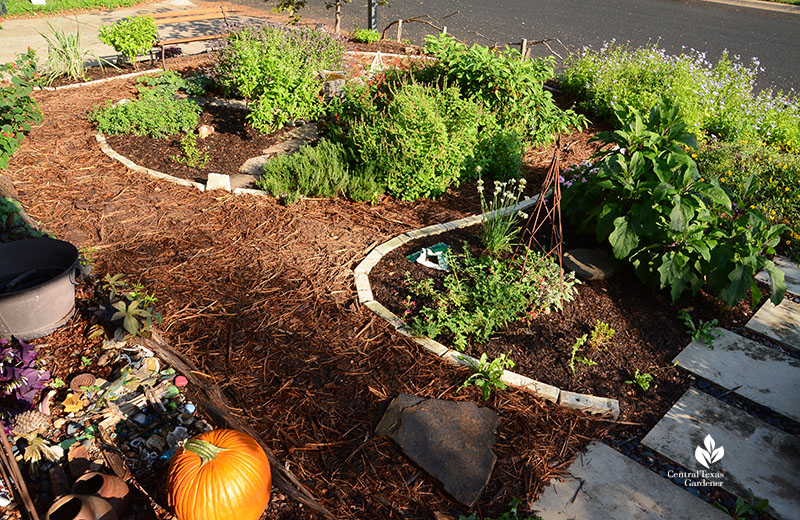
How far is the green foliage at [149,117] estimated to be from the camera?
637 centimetres

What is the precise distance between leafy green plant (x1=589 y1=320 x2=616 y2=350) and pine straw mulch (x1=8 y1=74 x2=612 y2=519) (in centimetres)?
67

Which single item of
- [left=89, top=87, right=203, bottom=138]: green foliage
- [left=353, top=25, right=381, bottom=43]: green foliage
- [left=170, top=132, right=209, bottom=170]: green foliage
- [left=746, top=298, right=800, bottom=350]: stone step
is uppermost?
[left=353, top=25, right=381, bottom=43]: green foliage

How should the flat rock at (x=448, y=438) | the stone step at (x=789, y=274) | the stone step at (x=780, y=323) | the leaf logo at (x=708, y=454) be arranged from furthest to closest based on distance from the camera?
the stone step at (x=789, y=274), the stone step at (x=780, y=323), the leaf logo at (x=708, y=454), the flat rock at (x=448, y=438)

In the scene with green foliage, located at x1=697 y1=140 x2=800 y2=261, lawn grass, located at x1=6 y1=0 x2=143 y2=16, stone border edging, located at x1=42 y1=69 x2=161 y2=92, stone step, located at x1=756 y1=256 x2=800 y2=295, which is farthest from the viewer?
lawn grass, located at x1=6 y1=0 x2=143 y2=16

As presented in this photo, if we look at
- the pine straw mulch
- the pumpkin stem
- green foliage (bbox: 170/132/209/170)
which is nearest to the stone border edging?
the pine straw mulch

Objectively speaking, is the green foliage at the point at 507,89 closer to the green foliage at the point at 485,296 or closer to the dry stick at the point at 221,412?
the green foliage at the point at 485,296

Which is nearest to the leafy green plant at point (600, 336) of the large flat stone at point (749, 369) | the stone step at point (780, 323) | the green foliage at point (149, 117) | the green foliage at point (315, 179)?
the large flat stone at point (749, 369)

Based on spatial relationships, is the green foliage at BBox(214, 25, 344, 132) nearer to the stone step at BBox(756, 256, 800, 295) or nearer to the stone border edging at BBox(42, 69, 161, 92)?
the stone border edging at BBox(42, 69, 161, 92)

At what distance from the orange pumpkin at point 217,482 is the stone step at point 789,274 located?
4.36 metres

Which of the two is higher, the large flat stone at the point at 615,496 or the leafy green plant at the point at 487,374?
the leafy green plant at the point at 487,374

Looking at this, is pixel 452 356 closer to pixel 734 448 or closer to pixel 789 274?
pixel 734 448

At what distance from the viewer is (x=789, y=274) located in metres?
4.72

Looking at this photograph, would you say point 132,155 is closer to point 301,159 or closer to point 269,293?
point 301,159

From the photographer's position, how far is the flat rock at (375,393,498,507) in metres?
2.81
